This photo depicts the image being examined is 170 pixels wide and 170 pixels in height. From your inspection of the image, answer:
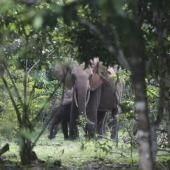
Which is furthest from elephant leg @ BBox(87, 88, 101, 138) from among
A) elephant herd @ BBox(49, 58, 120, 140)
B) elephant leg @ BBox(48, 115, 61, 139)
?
elephant leg @ BBox(48, 115, 61, 139)

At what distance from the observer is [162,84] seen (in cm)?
434

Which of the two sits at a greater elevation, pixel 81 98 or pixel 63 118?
pixel 81 98

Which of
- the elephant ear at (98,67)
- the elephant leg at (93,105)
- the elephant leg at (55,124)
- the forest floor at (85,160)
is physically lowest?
the forest floor at (85,160)

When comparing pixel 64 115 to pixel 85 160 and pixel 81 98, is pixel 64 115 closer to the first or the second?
pixel 81 98

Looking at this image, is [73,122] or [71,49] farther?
[73,122]

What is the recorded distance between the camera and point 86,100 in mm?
12305

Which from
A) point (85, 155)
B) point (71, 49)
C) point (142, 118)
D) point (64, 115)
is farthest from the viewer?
point (64, 115)

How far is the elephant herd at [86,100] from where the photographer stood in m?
11.6

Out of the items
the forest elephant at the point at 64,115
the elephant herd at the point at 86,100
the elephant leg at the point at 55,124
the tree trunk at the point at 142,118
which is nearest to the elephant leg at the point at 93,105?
the elephant herd at the point at 86,100

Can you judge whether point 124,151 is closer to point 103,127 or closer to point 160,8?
point 160,8

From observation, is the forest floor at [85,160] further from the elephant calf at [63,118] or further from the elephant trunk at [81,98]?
the elephant calf at [63,118]

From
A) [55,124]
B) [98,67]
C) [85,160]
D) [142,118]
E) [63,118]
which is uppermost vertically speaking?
[98,67]

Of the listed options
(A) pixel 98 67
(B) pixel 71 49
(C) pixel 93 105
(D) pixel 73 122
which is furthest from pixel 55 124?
(B) pixel 71 49

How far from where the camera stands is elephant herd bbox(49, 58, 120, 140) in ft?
38.2
